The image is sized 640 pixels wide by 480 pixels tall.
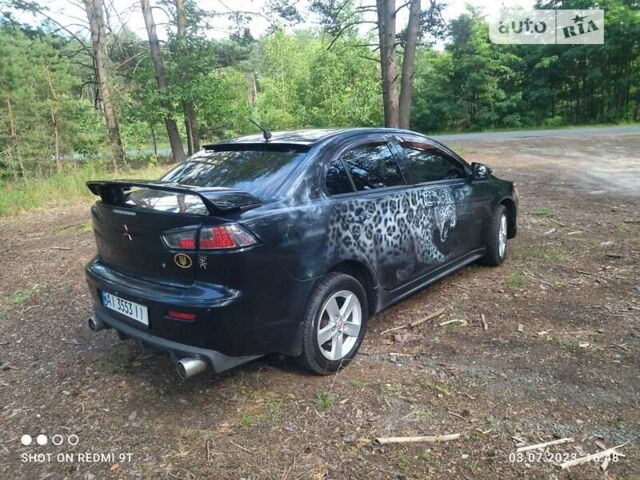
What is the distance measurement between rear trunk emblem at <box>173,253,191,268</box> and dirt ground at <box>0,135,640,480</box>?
927 millimetres

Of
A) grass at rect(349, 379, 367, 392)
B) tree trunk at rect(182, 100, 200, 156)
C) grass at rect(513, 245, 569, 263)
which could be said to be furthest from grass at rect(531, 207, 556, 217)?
tree trunk at rect(182, 100, 200, 156)

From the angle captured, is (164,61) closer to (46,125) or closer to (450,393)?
(46,125)

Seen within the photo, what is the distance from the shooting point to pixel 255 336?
2607 millimetres

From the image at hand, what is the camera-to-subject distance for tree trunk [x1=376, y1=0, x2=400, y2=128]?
12320 mm

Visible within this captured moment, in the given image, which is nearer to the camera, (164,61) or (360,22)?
(360,22)

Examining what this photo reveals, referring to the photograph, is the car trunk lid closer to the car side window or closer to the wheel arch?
the wheel arch

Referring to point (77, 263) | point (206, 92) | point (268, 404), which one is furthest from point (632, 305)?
point (206, 92)

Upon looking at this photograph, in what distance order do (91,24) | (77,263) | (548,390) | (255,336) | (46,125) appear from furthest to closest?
(46,125), (91,24), (77,263), (548,390), (255,336)

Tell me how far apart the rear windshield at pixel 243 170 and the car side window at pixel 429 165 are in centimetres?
121

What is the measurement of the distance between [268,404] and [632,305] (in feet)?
10.4

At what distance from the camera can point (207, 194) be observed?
253cm

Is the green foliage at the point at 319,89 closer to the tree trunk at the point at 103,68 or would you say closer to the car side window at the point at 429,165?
the tree trunk at the point at 103,68

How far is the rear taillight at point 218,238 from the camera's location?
2.47 metres

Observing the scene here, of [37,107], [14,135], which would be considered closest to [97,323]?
[14,135]
